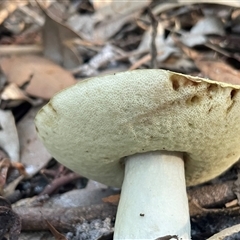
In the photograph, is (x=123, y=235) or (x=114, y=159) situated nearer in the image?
(x=123, y=235)

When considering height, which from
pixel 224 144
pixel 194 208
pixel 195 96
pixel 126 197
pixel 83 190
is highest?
pixel 195 96

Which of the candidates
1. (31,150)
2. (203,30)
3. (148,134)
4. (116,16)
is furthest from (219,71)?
(116,16)

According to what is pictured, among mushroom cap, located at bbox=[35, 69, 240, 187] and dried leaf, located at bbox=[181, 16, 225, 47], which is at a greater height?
mushroom cap, located at bbox=[35, 69, 240, 187]

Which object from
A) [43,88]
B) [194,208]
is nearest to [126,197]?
[194,208]

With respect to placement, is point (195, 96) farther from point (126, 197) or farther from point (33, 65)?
point (33, 65)

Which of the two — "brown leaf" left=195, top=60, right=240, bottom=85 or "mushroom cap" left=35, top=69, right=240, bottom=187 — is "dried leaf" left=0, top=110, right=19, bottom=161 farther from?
"brown leaf" left=195, top=60, right=240, bottom=85

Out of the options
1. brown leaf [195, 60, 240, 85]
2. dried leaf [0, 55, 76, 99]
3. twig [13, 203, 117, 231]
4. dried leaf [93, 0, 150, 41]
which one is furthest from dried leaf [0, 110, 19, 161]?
dried leaf [93, 0, 150, 41]

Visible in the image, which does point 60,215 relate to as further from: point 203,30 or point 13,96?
point 203,30
